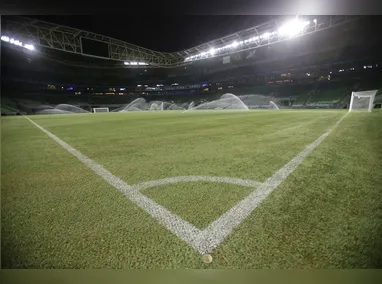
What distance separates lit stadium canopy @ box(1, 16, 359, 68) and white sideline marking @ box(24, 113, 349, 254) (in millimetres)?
1793

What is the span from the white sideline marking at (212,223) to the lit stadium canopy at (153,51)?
1.79 meters

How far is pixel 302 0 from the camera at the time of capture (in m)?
1.43

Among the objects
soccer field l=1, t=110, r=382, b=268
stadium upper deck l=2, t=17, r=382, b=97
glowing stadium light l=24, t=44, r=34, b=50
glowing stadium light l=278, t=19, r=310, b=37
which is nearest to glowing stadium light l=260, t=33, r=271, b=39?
glowing stadium light l=278, t=19, r=310, b=37

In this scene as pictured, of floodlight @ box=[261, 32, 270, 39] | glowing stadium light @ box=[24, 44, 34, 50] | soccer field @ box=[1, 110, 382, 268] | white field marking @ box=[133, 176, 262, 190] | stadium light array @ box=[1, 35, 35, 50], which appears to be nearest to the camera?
soccer field @ box=[1, 110, 382, 268]

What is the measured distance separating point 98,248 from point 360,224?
1.56 meters

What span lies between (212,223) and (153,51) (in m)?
3.47

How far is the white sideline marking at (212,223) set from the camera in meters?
1.06

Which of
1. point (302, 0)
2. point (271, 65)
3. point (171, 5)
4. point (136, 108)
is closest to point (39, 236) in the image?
point (171, 5)

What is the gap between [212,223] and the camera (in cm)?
116

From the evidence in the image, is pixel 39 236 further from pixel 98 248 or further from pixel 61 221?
pixel 98 248

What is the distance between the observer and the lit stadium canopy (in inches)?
89.4

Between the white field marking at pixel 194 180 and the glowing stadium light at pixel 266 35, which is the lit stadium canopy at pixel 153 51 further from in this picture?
the white field marking at pixel 194 180

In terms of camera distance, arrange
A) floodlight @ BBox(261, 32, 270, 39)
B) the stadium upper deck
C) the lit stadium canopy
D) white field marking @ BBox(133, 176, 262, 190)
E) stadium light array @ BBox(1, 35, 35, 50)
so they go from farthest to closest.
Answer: the stadium upper deck < floodlight @ BBox(261, 32, 270, 39) < the lit stadium canopy < stadium light array @ BBox(1, 35, 35, 50) < white field marking @ BBox(133, 176, 262, 190)

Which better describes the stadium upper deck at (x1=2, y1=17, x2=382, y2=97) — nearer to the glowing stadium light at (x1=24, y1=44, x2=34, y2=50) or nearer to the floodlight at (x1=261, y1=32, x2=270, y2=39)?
the glowing stadium light at (x1=24, y1=44, x2=34, y2=50)
